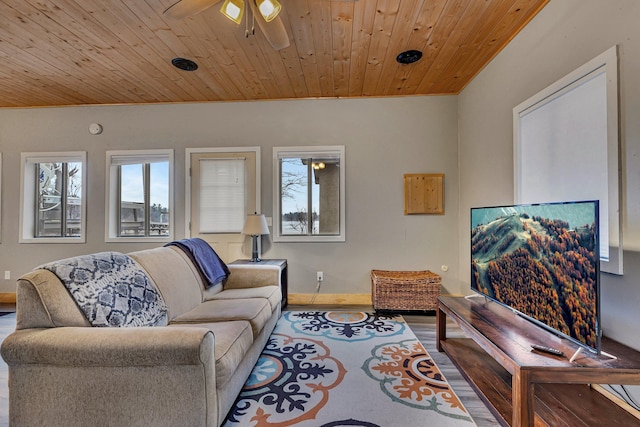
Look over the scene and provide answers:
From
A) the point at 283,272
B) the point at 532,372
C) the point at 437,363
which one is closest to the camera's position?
the point at 532,372

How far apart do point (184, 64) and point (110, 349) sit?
2763mm

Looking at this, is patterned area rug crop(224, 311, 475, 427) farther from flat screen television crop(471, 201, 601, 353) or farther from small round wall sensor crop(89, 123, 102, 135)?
small round wall sensor crop(89, 123, 102, 135)

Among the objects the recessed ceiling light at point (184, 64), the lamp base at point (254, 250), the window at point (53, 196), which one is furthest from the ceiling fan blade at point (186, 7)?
the window at point (53, 196)

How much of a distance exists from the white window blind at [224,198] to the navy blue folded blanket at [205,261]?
1.03 meters

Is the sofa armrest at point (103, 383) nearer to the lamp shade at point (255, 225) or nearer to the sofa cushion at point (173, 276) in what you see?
the sofa cushion at point (173, 276)

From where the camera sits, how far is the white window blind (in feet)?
12.6

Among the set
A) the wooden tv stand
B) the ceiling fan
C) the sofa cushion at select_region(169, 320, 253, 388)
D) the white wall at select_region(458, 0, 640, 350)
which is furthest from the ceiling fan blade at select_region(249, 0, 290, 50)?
the wooden tv stand

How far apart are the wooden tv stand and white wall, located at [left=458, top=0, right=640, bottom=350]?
34cm

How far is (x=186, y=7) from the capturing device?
73.5 inches

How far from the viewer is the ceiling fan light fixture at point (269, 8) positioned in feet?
5.92

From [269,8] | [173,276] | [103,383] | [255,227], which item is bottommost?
[103,383]

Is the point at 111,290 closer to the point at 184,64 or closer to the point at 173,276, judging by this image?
the point at 173,276

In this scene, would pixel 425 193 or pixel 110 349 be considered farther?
pixel 425 193

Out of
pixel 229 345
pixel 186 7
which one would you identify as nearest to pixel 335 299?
pixel 229 345
